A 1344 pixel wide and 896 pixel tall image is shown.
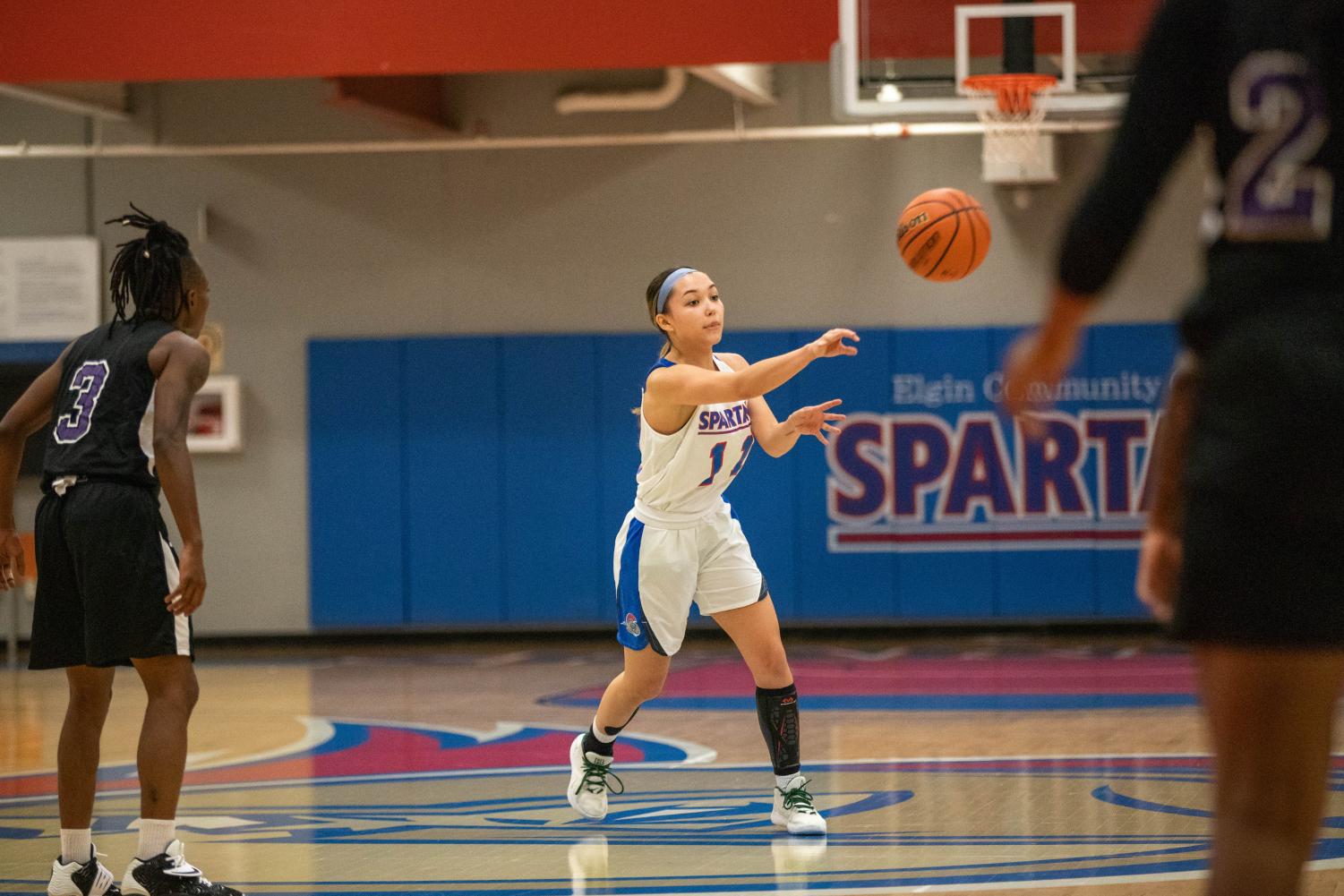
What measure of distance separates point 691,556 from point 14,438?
6.98 feet

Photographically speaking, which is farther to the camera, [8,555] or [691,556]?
[691,556]

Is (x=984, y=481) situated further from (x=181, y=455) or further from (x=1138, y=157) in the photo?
(x=1138, y=157)

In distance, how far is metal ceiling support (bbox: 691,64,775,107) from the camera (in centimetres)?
1110

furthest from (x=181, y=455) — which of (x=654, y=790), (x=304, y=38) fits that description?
(x=304, y=38)

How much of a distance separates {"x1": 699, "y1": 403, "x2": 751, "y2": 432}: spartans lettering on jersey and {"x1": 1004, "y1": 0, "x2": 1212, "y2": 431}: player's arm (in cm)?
347

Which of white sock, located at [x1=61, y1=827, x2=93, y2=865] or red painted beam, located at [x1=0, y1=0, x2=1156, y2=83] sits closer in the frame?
white sock, located at [x1=61, y1=827, x2=93, y2=865]

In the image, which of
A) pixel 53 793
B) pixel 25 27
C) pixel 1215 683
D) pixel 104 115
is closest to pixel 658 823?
pixel 53 793

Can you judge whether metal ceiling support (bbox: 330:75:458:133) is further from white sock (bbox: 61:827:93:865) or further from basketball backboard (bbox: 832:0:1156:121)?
white sock (bbox: 61:827:93:865)

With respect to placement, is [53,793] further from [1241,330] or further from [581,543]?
[581,543]

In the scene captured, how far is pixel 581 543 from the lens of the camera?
41.7 feet

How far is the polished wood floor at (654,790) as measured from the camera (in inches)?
188

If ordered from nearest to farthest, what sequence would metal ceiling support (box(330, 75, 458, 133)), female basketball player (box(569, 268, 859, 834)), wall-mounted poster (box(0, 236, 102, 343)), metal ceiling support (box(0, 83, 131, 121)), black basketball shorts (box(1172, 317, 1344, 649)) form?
black basketball shorts (box(1172, 317, 1344, 649))
female basketball player (box(569, 268, 859, 834))
metal ceiling support (box(330, 75, 458, 133))
metal ceiling support (box(0, 83, 131, 121))
wall-mounted poster (box(0, 236, 102, 343))

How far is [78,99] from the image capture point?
1243 centimetres

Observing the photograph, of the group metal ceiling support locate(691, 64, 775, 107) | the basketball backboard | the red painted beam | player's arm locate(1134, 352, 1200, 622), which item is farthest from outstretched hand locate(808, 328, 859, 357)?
metal ceiling support locate(691, 64, 775, 107)
